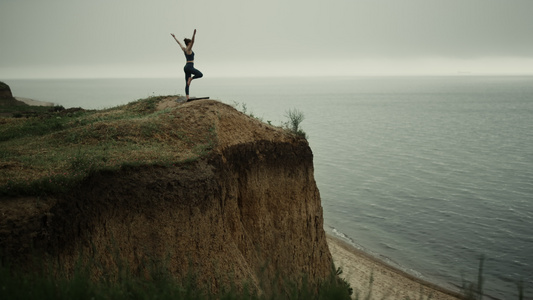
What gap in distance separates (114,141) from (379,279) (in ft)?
58.9

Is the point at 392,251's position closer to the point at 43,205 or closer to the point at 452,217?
the point at 452,217

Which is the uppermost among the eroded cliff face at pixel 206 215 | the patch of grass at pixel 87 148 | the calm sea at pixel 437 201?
the patch of grass at pixel 87 148

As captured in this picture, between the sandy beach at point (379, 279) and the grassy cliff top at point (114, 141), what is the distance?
10.6m

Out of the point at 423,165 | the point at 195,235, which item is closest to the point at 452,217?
the point at 423,165

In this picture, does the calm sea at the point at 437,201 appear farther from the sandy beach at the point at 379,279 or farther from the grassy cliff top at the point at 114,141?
the grassy cliff top at the point at 114,141

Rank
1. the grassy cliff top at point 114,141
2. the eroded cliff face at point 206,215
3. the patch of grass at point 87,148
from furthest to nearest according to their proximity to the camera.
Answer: the grassy cliff top at point 114,141 < the patch of grass at point 87,148 < the eroded cliff face at point 206,215

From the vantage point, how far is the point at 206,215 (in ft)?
44.1

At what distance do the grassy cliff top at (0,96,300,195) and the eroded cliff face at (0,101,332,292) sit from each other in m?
0.12

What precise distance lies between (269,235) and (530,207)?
2974cm

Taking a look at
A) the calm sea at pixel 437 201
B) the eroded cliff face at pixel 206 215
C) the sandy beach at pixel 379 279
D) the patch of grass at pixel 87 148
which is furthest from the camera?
the calm sea at pixel 437 201

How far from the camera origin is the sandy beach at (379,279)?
24312 millimetres

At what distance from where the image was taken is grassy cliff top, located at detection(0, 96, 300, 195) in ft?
38.2

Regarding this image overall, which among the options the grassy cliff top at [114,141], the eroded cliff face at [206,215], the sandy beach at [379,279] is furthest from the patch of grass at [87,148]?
the sandy beach at [379,279]

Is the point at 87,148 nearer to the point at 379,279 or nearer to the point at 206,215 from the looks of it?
the point at 206,215
